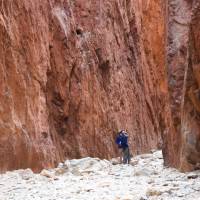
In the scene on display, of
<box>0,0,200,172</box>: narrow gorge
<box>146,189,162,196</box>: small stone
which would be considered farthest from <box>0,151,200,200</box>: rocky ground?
<box>0,0,200,172</box>: narrow gorge

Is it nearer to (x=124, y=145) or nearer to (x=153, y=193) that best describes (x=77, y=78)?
(x=124, y=145)

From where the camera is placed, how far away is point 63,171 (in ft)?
63.1

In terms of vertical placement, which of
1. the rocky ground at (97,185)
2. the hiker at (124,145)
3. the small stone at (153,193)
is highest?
the small stone at (153,193)

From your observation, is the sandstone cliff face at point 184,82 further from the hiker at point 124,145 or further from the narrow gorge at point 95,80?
the hiker at point 124,145

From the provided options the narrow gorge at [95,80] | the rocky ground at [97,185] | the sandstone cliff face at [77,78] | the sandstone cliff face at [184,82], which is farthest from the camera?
the sandstone cliff face at [77,78]

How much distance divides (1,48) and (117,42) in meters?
13.9

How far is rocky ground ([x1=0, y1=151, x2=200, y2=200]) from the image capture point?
1109 centimetres

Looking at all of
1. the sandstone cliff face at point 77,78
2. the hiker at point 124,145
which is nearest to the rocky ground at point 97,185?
the sandstone cliff face at point 77,78

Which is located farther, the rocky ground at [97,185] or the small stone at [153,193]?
the rocky ground at [97,185]

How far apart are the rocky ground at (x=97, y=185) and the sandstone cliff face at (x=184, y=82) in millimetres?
855

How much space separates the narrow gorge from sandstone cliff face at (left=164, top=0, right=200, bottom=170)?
34 millimetres

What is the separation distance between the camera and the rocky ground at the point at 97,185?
36.4ft

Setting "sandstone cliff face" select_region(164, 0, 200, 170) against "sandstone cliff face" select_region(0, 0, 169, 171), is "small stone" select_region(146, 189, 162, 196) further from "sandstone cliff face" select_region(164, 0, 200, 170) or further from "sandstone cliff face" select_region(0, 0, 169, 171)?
"sandstone cliff face" select_region(0, 0, 169, 171)

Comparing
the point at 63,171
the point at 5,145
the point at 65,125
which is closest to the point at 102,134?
the point at 65,125
